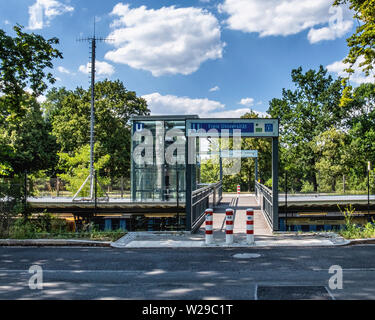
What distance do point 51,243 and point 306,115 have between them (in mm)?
41442

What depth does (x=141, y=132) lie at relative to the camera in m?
21.6

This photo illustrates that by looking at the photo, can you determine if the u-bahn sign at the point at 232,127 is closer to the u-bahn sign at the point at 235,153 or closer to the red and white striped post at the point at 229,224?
the red and white striped post at the point at 229,224

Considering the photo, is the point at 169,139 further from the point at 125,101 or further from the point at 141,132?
the point at 125,101

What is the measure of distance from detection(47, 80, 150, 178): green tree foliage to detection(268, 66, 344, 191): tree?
18.7 metres

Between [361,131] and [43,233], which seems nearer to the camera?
[43,233]

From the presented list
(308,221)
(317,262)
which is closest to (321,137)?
(308,221)

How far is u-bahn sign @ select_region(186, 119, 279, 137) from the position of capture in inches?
533

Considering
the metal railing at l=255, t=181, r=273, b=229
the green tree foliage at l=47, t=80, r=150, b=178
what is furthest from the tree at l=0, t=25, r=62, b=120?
the green tree foliage at l=47, t=80, r=150, b=178

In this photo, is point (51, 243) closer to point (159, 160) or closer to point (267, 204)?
point (267, 204)

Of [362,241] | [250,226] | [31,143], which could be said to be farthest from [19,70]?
[31,143]

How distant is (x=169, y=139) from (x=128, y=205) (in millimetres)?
5076

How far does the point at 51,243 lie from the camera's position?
39.4 ft

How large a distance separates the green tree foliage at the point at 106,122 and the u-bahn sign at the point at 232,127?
1164 inches

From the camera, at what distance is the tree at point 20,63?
16.8m
